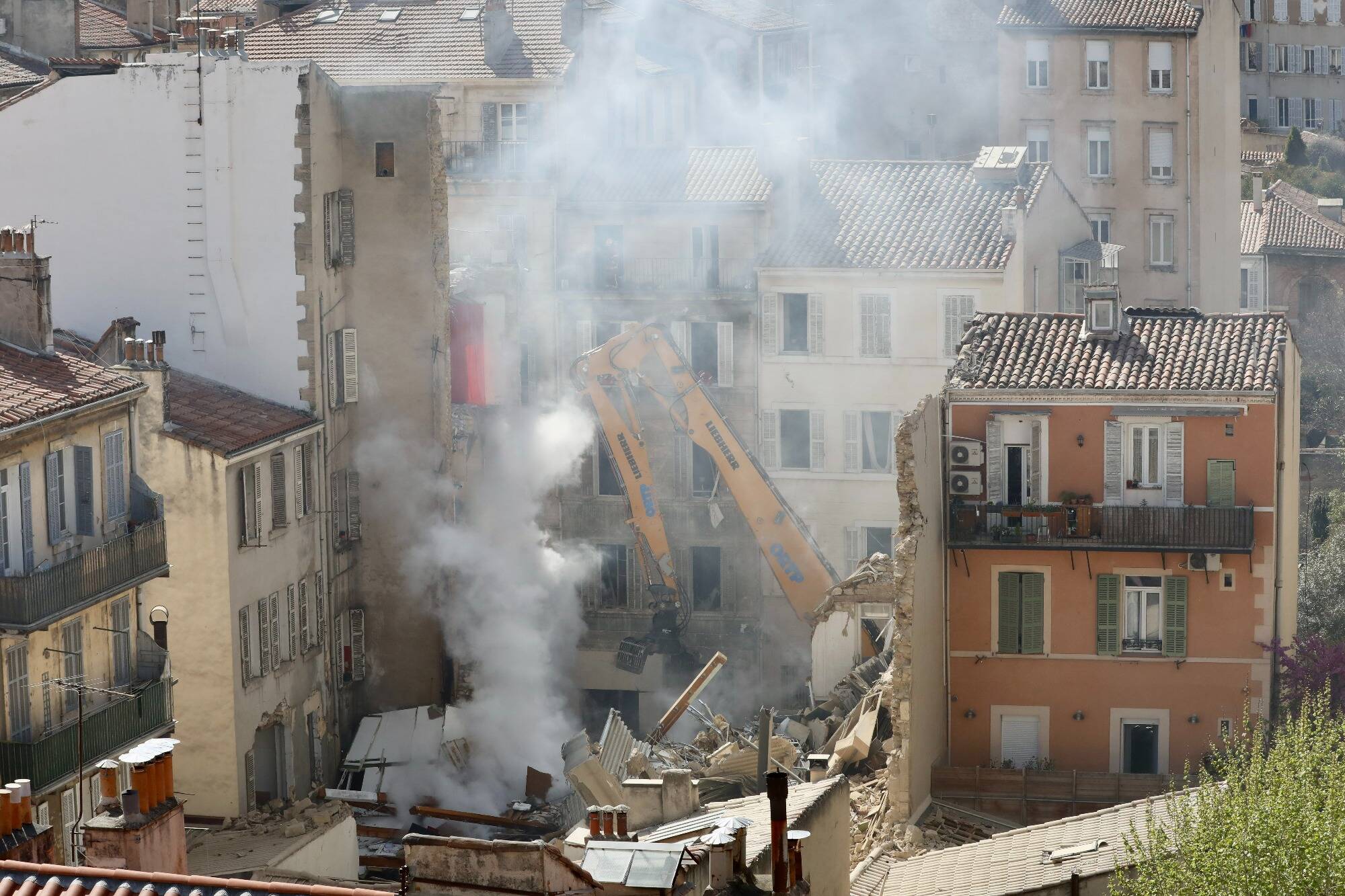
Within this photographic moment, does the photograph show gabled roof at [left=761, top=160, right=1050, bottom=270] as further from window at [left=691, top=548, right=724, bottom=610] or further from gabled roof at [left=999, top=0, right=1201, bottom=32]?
gabled roof at [left=999, top=0, right=1201, bottom=32]

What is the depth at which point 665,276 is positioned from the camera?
5700 centimetres

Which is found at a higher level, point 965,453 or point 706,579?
point 965,453

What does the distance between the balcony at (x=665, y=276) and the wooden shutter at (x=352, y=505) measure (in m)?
12.7

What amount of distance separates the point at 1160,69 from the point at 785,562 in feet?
85.1

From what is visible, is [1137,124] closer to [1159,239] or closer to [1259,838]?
[1159,239]

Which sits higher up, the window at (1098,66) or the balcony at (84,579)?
the window at (1098,66)

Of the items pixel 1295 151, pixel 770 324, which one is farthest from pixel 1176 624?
pixel 1295 151

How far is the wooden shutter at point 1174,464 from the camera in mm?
41500

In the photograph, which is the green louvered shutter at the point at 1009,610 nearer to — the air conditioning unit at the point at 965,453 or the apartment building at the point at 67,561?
the air conditioning unit at the point at 965,453

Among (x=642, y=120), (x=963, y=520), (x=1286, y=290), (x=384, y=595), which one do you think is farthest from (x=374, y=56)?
(x=1286, y=290)

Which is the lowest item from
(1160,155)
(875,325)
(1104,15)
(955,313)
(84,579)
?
(84,579)

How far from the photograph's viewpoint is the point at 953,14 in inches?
2985

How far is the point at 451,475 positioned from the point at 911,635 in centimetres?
1215

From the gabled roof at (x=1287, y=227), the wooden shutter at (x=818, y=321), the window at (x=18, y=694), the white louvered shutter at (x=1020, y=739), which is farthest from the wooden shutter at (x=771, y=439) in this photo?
the gabled roof at (x=1287, y=227)
